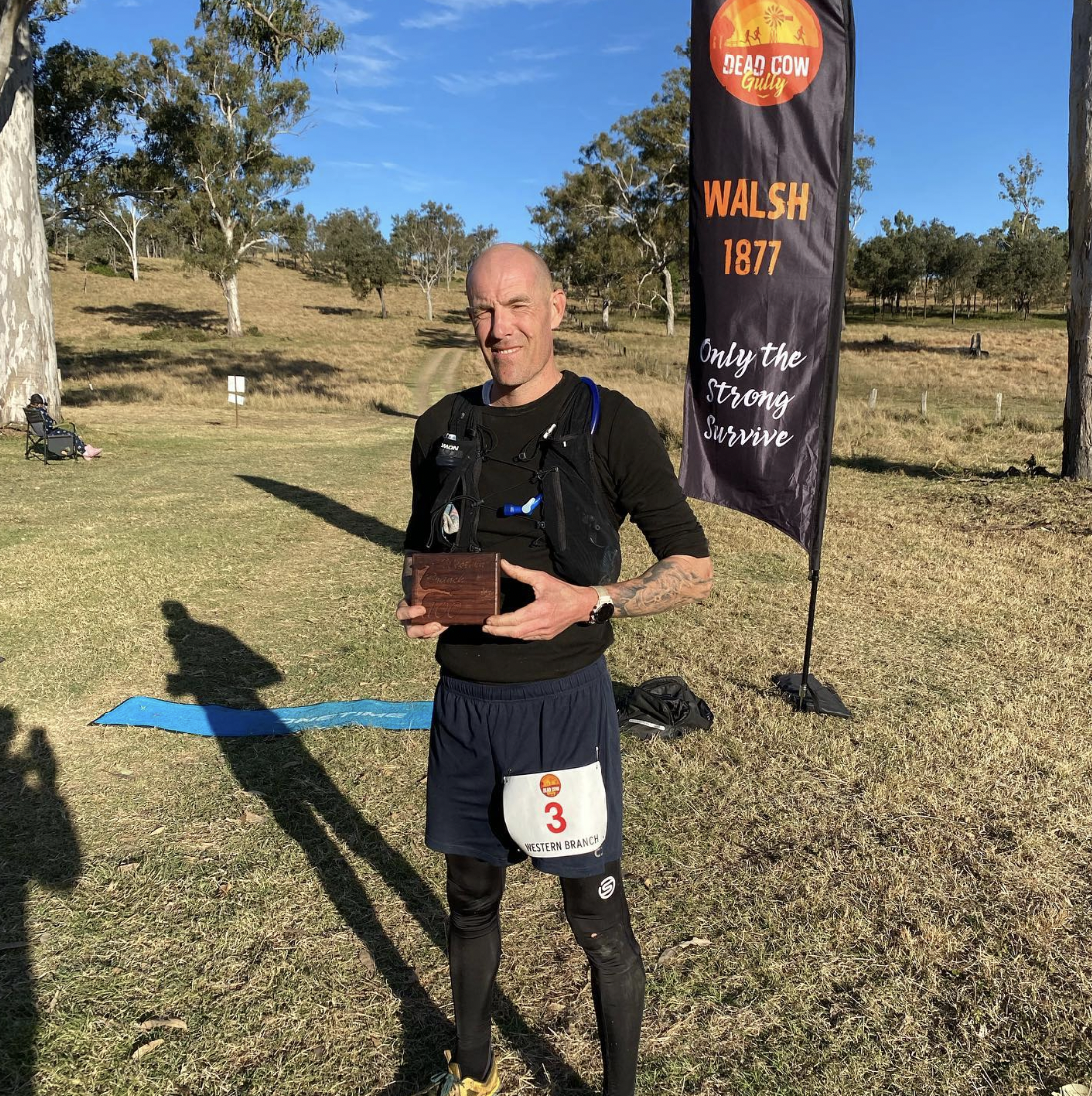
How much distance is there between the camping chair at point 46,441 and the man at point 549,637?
1316 centimetres

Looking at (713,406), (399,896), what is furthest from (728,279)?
(399,896)

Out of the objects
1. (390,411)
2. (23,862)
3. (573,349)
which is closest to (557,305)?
(23,862)

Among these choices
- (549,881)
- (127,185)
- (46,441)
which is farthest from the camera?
(127,185)

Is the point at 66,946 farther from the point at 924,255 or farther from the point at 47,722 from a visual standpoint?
the point at 924,255

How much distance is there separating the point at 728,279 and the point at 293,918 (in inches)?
155

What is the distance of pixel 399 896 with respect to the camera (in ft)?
10.8

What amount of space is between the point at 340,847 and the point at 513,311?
2.70 meters

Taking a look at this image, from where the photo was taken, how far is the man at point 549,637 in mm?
1866

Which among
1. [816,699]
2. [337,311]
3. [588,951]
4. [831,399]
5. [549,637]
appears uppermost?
[337,311]

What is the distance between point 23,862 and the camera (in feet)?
11.3

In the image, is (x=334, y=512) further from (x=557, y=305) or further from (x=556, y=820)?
(x=556, y=820)

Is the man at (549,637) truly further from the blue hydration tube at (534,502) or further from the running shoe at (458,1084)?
the running shoe at (458,1084)

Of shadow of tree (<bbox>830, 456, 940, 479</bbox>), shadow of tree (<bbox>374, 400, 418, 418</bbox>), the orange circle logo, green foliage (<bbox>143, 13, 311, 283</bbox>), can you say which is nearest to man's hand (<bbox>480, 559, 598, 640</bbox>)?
the orange circle logo

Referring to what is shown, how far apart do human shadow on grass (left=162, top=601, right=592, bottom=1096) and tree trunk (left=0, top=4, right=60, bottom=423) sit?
11568mm
